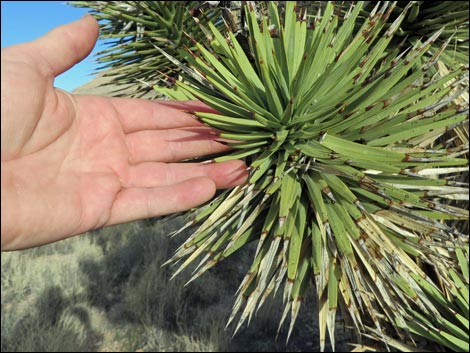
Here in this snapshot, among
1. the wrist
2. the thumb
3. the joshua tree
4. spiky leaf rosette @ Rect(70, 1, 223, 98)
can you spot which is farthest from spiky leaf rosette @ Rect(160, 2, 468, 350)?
spiky leaf rosette @ Rect(70, 1, 223, 98)

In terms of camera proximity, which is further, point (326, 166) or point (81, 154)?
point (81, 154)

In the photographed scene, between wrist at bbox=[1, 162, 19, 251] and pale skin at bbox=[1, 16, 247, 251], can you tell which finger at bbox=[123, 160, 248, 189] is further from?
wrist at bbox=[1, 162, 19, 251]

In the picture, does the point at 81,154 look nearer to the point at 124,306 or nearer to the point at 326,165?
the point at 326,165

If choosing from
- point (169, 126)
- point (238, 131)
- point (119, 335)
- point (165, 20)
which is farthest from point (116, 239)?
point (238, 131)

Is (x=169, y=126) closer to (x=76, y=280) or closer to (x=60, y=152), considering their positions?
(x=60, y=152)

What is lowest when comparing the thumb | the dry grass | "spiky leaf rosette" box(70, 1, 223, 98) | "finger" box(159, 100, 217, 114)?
the dry grass

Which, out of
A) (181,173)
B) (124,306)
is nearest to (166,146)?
(181,173)

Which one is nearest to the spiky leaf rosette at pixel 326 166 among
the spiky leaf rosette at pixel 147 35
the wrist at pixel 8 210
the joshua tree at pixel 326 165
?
the joshua tree at pixel 326 165
